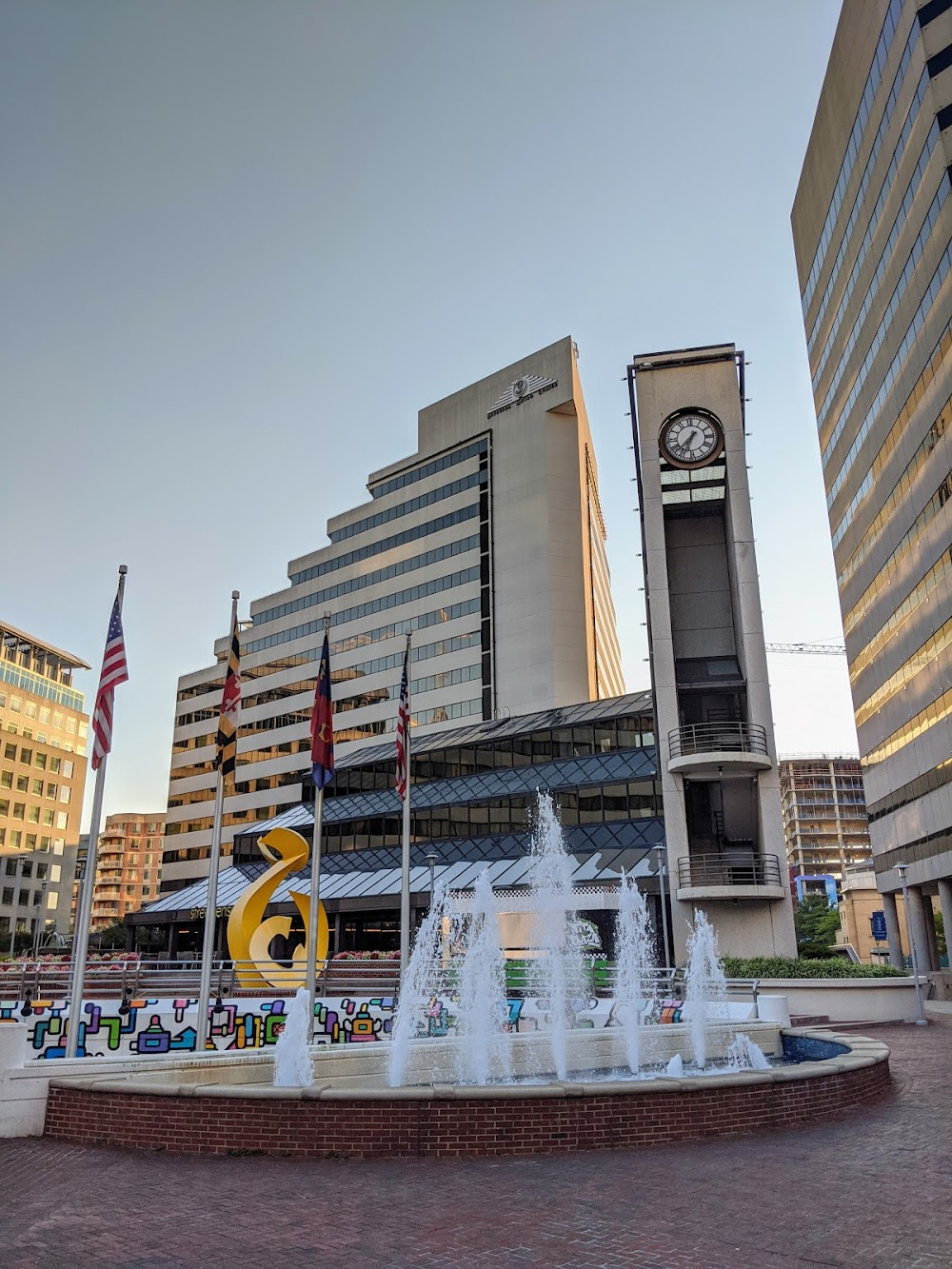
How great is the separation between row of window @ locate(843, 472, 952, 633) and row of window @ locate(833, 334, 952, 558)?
195 cm

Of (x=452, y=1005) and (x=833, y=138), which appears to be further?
(x=833, y=138)

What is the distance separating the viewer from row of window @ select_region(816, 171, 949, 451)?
4272 centimetres

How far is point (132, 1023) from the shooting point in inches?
704

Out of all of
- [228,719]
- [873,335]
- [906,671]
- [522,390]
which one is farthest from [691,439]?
[522,390]

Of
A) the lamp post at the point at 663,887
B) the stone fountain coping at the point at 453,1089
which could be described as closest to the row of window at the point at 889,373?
the lamp post at the point at 663,887

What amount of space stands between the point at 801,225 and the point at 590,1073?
63.2m

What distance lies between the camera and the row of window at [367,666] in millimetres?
85312

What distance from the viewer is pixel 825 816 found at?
Result: 6398 inches

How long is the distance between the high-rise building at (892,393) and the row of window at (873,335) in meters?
0.12

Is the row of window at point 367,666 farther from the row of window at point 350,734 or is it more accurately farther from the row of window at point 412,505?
the row of window at point 412,505

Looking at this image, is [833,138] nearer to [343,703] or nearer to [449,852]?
[449,852]

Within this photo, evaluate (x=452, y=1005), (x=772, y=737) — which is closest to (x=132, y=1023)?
(x=452, y=1005)

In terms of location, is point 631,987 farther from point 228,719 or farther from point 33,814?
point 33,814

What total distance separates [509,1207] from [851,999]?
875 inches
